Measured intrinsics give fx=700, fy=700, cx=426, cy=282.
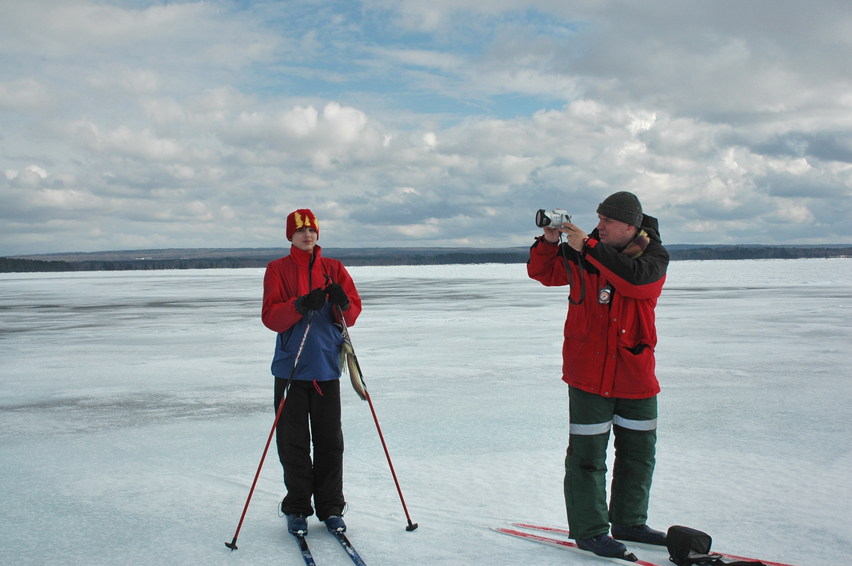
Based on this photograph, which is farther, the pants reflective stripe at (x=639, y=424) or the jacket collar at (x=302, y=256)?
the jacket collar at (x=302, y=256)

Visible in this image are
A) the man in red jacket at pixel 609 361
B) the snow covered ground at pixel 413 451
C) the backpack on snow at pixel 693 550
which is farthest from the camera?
the snow covered ground at pixel 413 451

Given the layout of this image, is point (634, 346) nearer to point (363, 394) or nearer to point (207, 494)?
point (363, 394)

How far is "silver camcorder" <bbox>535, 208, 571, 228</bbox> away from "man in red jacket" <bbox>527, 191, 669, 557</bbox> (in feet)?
0.12

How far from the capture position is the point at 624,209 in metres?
2.79

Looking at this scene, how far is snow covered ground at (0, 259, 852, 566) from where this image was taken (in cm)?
300

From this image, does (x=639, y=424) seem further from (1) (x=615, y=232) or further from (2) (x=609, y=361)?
(1) (x=615, y=232)

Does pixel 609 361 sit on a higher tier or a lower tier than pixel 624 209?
lower

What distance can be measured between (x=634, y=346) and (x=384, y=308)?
13864 millimetres

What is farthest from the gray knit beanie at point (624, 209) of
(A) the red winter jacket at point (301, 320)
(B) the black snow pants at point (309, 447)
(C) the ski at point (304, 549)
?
(C) the ski at point (304, 549)

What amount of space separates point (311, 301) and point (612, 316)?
1252mm

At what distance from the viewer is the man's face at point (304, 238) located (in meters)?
3.19

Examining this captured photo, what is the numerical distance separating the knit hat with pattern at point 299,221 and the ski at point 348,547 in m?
1.34

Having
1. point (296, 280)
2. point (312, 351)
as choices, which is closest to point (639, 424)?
point (312, 351)

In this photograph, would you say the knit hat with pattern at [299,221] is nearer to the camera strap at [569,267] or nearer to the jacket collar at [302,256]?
the jacket collar at [302,256]
